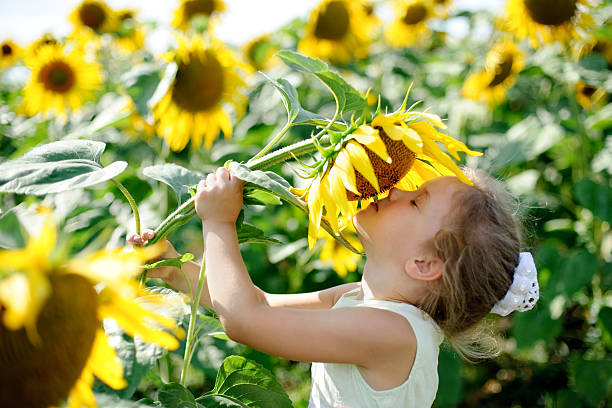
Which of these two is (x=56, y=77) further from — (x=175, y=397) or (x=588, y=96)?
(x=588, y=96)

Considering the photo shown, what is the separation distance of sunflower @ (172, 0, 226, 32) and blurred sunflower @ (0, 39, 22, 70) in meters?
0.87

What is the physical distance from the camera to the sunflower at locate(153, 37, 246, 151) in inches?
70.5

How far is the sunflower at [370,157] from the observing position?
0.86m

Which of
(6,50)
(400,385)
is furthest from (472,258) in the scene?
(6,50)

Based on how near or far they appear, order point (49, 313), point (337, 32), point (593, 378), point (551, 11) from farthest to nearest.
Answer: point (337, 32), point (551, 11), point (593, 378), point (49, 313)

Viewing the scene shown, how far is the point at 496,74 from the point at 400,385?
77.1 inches

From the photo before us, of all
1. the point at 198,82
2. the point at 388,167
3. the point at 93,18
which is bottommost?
the point at 93,18

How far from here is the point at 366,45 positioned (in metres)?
3.16

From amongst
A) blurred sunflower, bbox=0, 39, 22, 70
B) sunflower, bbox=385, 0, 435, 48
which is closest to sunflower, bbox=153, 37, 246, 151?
blurred sunflower, bbox=0, 39, 22, 70

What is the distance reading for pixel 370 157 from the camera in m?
0.93

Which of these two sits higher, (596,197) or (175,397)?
(175,397)

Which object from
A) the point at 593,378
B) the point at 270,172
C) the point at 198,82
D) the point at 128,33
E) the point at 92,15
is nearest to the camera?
the point at 270,172

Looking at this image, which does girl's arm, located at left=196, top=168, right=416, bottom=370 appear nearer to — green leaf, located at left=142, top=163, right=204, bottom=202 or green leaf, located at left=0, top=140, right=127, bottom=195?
green leaf, located at left=142, top=163, right=204, bottom=202

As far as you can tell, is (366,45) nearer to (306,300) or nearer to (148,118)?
(148,118)
